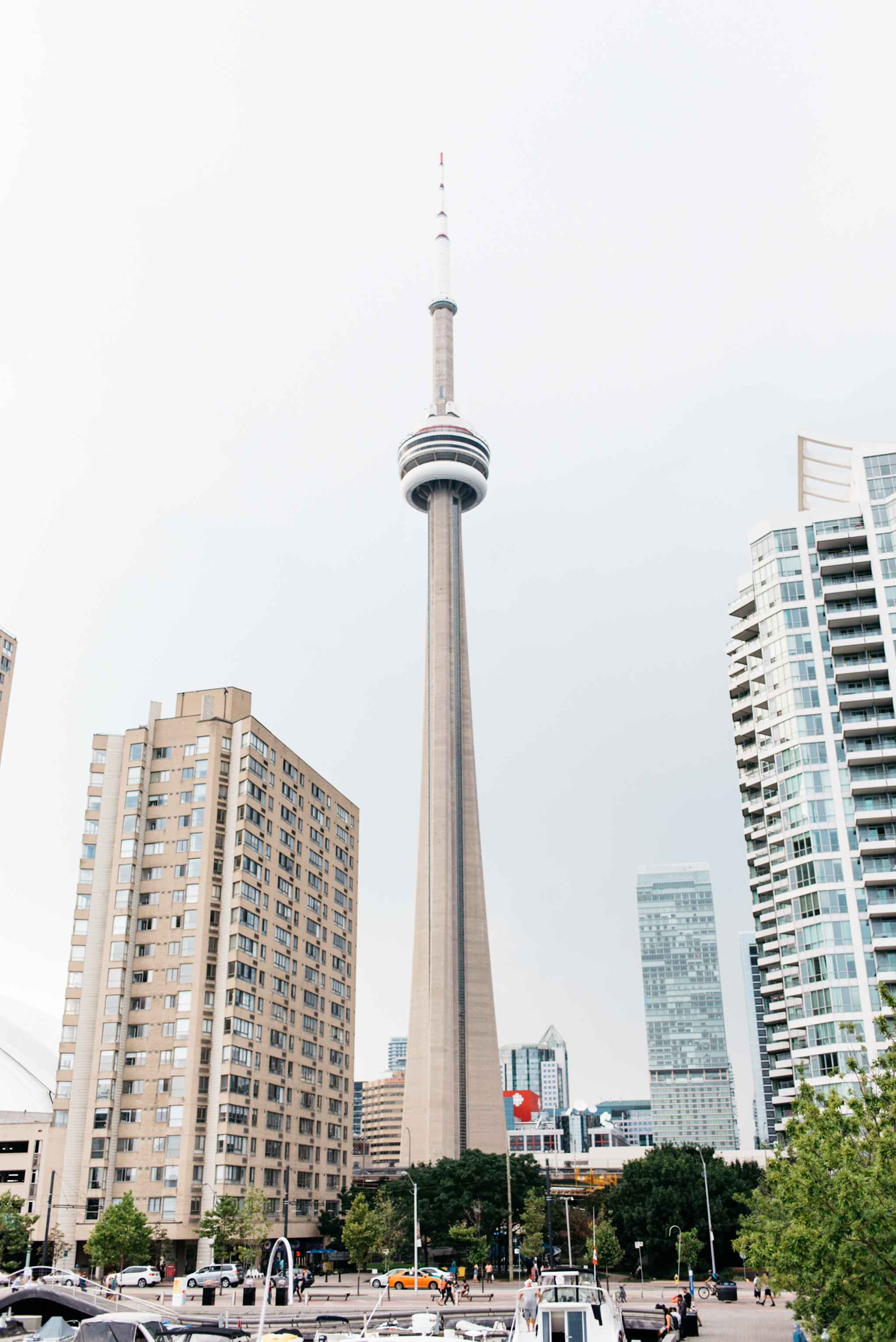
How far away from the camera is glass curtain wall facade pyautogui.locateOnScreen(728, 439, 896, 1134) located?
264ft

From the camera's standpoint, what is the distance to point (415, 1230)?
87062 millimetres

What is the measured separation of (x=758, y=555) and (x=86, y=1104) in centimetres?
6481

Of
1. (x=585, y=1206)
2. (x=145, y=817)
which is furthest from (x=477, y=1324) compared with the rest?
(x=585, y=1206)

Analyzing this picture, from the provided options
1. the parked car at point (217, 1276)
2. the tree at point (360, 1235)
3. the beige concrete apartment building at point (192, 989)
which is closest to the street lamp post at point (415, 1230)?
the tree at point (360, 1235)

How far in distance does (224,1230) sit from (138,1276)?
698 cm

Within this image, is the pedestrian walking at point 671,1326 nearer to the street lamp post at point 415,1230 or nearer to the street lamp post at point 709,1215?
the street lamp post at point 415,1230

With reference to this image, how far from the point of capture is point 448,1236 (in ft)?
327

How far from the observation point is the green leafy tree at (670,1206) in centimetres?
9219

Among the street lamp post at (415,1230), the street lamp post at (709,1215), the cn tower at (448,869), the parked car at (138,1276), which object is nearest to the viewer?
the street lamp post at (415,1230)

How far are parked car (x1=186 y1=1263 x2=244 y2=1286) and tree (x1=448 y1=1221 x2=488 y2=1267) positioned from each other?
20582 millimetres

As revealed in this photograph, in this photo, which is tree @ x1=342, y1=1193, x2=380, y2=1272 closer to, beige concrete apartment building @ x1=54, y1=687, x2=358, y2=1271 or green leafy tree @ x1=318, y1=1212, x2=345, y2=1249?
beige concrete apartment building @ x1=54, y1=687, x2=358, y2=1271

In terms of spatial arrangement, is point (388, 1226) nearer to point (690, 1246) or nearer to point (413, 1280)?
point (690, 1246)

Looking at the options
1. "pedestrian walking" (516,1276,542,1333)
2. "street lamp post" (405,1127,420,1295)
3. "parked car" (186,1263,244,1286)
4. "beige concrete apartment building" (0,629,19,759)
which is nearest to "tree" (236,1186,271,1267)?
"parked car" (186,1263,244,1286)

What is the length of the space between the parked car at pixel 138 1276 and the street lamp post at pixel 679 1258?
3409 centimetres
